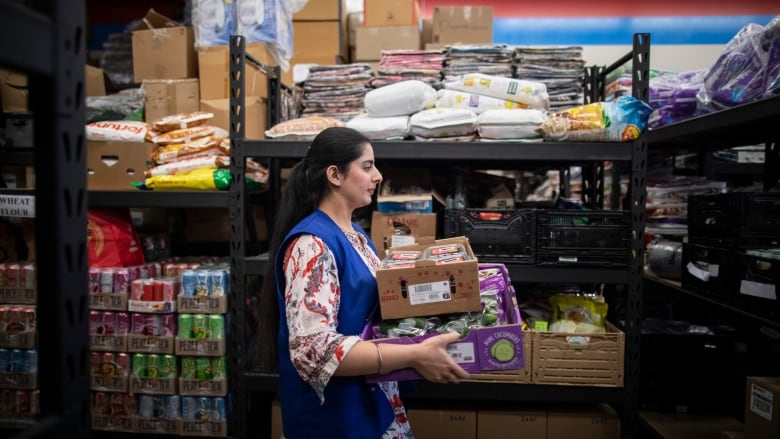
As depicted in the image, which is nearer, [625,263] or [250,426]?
[625,263]

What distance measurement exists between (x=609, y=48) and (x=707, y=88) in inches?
115

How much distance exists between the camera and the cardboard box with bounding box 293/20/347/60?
3.30 m

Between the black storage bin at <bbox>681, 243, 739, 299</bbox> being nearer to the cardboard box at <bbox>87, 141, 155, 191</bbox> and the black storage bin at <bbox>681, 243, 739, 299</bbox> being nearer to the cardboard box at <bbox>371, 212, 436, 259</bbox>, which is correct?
the cardboard box at <bbox>371, 212, 436, 259</bbox>

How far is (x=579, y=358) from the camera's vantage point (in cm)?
202

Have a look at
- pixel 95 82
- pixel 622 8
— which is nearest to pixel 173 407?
pixel 95 82

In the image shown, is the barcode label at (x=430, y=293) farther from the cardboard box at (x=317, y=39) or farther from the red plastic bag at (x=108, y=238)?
the cardboard box at (x=317, y=39)

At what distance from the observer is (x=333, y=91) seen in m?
2.69

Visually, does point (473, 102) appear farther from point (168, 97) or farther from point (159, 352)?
point (159, 352)

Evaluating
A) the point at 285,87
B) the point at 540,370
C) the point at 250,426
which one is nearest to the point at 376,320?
the point at 540,370

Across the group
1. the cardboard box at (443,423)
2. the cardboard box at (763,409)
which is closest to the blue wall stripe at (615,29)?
the cardboard box at (443,423)

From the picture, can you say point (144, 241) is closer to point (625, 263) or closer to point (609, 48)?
point (625, 263)

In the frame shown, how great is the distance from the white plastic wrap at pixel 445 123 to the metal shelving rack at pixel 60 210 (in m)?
1.59

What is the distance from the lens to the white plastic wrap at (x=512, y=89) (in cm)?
234

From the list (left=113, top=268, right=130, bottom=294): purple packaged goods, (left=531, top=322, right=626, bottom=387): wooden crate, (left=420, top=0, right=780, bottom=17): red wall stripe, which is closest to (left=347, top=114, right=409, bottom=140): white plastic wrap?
(left=531, top=322, right=626, bottom=387): wooden crate
